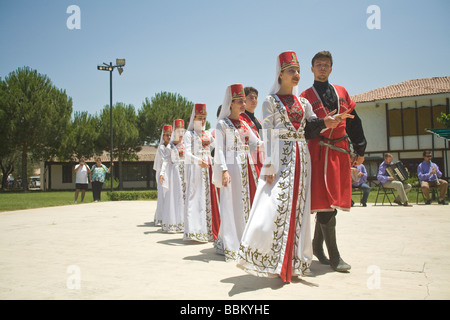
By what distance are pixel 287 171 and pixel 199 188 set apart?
2.91 metres

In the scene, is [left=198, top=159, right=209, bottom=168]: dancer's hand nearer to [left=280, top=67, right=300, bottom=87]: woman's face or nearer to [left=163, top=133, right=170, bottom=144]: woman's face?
[left=280, top=67, right=300, bottom=87]: woman's face

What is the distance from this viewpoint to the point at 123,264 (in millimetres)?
4410

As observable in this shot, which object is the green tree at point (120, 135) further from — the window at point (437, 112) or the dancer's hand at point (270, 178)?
the dancer's hand at point (270, 178)

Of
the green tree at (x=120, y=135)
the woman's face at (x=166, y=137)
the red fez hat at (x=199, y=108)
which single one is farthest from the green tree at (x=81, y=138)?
the red fez hat at (x=199, y=108)

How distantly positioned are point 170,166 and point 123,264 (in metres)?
4.06

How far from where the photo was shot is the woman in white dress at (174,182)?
25.5 feet

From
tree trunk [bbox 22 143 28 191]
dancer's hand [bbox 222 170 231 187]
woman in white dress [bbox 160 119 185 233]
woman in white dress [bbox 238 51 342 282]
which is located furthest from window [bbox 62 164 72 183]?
woman in white dress [bbox 238 51 342 282]

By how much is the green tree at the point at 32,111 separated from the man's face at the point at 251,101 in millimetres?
35859

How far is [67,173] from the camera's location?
4688 cm

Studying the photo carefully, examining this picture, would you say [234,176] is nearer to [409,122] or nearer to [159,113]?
[409,122]

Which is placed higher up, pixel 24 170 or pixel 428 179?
pixel 24 170

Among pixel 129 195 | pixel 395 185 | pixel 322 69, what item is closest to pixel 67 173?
pixel 129 195

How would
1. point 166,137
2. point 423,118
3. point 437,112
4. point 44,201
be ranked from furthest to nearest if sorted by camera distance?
point 423,118 → point 437,112 → point 44,201 → point 166,137
